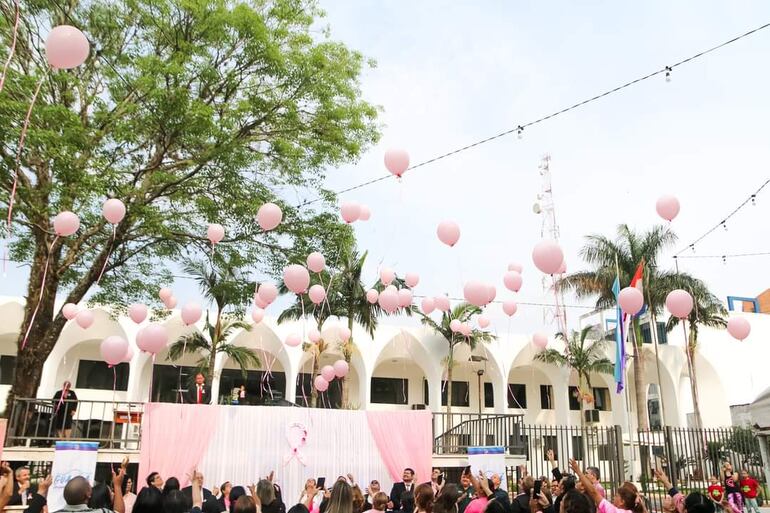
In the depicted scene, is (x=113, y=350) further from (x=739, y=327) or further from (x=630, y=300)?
(x=739, y=327)

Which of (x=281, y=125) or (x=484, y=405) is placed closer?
(x=281, y=125)

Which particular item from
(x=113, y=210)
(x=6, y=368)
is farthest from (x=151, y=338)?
(x=6, y=368)

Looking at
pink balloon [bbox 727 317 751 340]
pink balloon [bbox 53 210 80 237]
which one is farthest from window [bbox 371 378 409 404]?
pink balloon [bbox 53 210 80 237]

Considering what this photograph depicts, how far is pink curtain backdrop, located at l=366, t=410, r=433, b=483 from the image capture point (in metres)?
11.9

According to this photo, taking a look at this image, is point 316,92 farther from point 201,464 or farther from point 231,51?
point 201,464

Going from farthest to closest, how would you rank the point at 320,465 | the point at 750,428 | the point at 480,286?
the point at 750,428 → the point at 320,465 → the point at 480,286

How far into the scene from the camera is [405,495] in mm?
7238

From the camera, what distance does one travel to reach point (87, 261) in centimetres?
1279

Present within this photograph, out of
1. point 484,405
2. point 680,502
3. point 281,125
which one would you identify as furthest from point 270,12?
point 484,405

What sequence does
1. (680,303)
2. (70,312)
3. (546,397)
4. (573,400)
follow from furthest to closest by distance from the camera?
(573,400), (546,397), (70,312), (680,303)

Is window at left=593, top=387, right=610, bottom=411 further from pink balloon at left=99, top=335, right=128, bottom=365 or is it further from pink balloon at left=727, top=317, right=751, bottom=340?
pink balloon at left=99, top=335, right=128, bottom=365

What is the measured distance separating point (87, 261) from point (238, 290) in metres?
3.24

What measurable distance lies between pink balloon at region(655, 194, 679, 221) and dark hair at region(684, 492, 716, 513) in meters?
5.57

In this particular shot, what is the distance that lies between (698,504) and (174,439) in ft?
27.7
